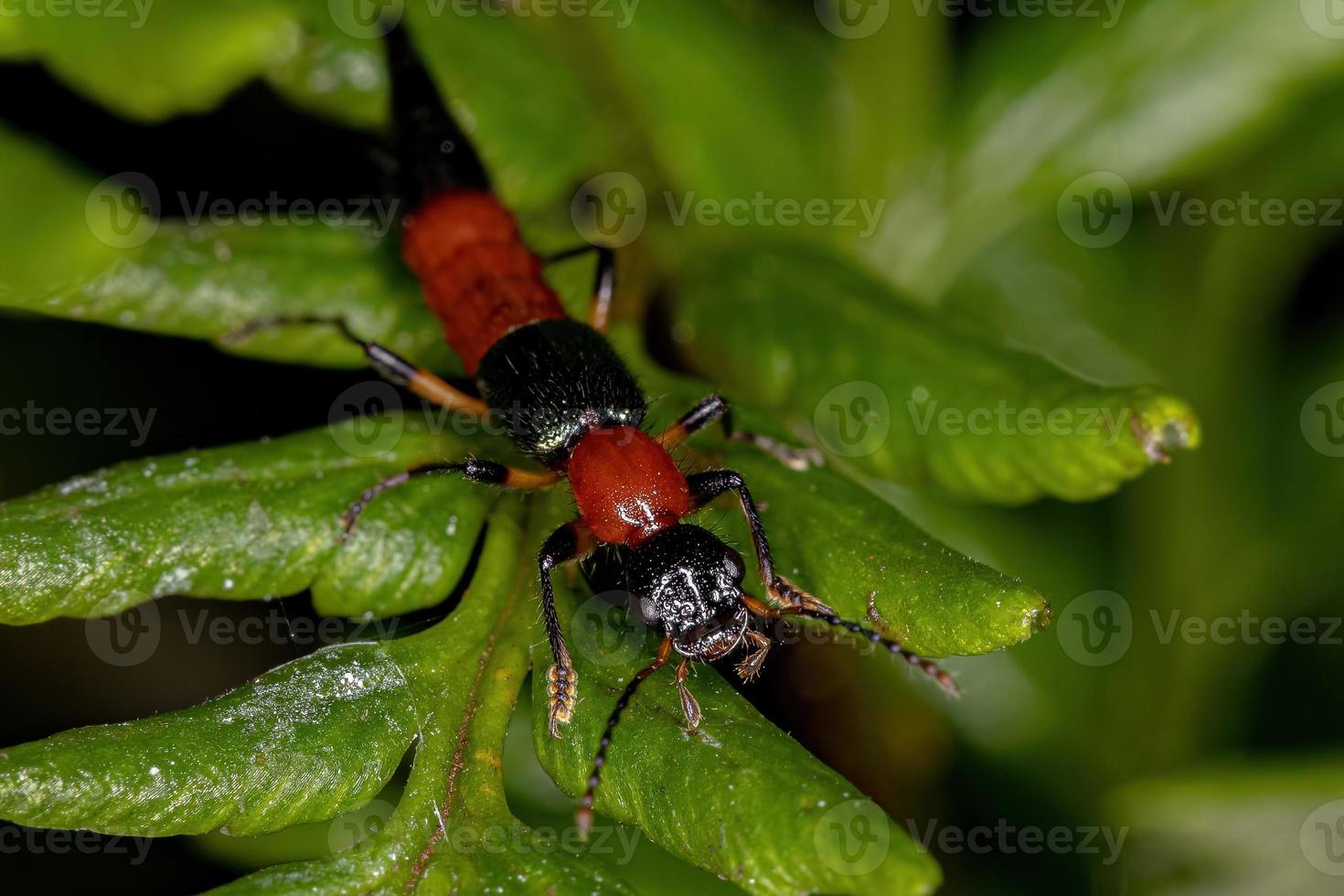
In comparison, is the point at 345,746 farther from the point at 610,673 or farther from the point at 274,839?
the point at 274,839

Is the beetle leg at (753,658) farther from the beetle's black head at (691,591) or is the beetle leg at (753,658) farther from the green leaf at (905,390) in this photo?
the green leaf at (905,390)

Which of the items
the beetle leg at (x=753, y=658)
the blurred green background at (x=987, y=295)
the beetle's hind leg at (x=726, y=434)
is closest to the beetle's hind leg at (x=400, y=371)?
the blurred green background at (x=987, y=295)

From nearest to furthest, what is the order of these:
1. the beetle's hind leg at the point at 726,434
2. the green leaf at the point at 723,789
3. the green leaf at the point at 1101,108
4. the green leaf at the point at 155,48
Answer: the green leaf at the point at 723,789, the beetle's hind leg at the point at 726,434, the green leaf at the point at 155,48, the green leaf at the point at 1101,108

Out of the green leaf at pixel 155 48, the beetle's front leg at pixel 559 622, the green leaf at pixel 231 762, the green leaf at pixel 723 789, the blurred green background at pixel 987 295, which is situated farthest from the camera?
the blurred green background at pixel 987 295

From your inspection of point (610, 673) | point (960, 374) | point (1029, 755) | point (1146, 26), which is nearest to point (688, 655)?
point (610, 673)

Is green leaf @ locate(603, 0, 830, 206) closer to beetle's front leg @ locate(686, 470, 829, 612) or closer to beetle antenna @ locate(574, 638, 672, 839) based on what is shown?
beetle's front leg @ locate(686, 470, 829, 612)

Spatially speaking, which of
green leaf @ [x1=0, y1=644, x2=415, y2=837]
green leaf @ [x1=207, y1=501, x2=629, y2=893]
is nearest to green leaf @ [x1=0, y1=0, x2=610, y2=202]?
green leaf @ [x1=207, y1=501, x2=629, y2=893]

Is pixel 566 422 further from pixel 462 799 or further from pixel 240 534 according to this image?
pixel 462 799
